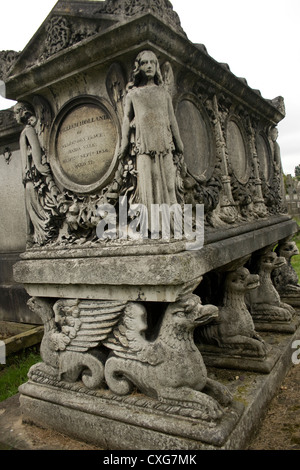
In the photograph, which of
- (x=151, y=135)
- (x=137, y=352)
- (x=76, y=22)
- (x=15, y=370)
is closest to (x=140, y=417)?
(x=137, y=352)

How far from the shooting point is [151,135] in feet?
8.02

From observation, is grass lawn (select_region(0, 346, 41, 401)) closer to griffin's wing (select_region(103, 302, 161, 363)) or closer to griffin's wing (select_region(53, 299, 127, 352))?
griffin's wing (select_region(53, 299, 127, 352))

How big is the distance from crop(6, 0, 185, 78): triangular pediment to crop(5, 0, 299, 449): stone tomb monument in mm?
11

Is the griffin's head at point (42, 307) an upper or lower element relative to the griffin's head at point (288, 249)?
lower

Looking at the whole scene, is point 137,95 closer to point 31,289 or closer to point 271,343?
point 31,289

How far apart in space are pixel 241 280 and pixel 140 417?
4.85 ft

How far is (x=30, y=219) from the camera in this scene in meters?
3.27

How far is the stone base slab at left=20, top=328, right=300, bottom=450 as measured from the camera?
211 cm

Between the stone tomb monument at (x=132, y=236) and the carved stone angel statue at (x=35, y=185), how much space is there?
0.01 metres

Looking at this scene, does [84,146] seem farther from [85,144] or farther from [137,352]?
[137,352]

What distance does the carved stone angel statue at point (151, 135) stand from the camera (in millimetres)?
2441

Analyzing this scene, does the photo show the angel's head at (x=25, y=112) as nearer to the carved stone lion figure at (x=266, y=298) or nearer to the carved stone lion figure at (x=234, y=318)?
the carved stone lion figure at (x=234, y=318)

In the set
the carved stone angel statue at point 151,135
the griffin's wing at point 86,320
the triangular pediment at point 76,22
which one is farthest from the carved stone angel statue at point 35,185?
Result: the carved stone angel statue at point 151,135
